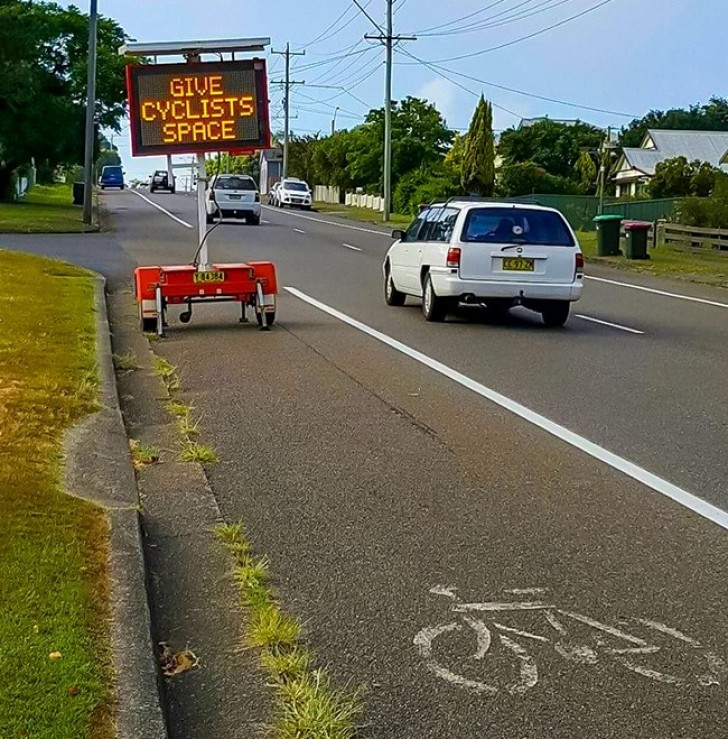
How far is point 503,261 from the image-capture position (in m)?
15.3

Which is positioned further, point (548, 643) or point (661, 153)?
point (661, 153)

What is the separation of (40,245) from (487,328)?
16.9 m

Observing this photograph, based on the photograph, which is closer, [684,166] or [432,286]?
[432,286]

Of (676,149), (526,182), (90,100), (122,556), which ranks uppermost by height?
(676,149)

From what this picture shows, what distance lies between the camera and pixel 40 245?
29234mm

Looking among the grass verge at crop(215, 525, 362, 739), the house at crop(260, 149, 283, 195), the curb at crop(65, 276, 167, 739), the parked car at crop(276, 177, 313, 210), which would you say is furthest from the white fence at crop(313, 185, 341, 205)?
the grass verge at crop(215, 525, 362, 739)

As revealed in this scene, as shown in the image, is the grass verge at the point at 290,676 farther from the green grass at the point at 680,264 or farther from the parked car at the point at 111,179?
the parked car at the point at 111,179

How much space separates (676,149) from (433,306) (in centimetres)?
8078

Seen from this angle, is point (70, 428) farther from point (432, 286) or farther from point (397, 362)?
point (432, 286)

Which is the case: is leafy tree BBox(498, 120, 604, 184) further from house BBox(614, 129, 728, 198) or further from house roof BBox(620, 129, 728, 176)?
house roof BBox(620, 129, 728, 176)

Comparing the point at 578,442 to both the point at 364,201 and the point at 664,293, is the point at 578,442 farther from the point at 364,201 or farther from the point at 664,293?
the point at 364,201

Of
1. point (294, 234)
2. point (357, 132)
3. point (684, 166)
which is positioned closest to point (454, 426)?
→ point (294, 234)

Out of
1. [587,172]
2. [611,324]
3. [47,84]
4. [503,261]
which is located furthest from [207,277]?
[587,172]

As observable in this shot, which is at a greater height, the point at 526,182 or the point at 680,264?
the point at 526,182
